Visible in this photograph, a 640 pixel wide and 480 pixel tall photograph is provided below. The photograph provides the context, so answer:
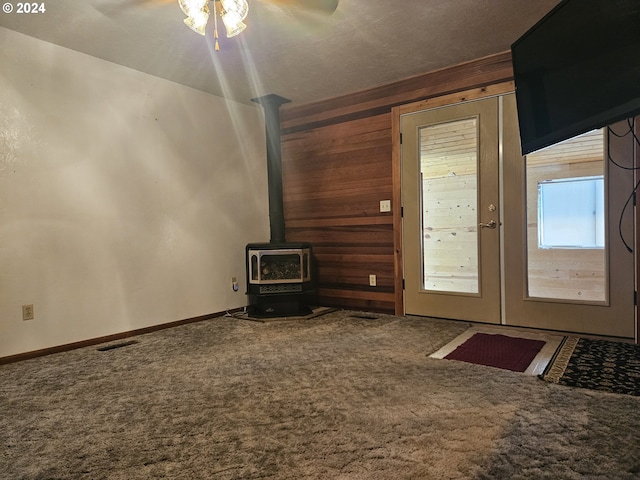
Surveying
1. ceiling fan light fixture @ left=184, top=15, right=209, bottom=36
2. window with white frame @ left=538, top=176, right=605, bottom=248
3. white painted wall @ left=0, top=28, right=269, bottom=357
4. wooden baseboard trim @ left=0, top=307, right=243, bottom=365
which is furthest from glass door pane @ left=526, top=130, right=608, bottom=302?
wooden baseboard trim @ left=0, top=307, right=243, bottom=365

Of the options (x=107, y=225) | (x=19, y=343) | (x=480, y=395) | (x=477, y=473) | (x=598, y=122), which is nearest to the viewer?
(x=477, y=473)

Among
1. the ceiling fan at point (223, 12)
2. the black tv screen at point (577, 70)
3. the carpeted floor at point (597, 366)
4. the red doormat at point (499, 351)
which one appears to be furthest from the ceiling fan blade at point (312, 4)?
the carpeted floor at point (597, 366)

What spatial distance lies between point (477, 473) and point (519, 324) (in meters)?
2.26

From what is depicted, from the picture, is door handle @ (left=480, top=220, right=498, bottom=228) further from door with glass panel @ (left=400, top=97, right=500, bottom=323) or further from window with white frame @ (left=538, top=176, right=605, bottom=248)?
window with white frame @ (left=538, top=176, right=605, bottom=248)

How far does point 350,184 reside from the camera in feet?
13.9

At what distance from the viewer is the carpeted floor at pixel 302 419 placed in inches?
54.5

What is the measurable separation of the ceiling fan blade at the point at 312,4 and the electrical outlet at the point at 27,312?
255 centimetres

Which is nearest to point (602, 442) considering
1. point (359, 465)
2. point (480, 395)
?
point (480, 395)

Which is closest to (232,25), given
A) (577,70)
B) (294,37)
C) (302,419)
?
(294,37)

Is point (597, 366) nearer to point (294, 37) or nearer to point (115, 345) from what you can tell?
point (294, 37)

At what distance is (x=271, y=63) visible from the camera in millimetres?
3420

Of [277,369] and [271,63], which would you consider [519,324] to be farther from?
[271,63]

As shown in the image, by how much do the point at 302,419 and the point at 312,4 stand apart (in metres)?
2.33

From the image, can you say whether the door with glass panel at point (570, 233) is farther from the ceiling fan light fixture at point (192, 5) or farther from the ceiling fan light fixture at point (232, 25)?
the ceiling fan light fixture at point (192, 5)
